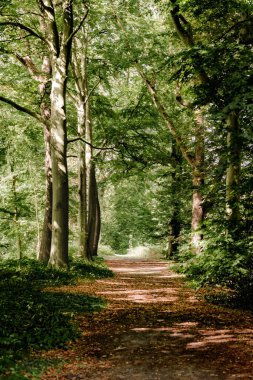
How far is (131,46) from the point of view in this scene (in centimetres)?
1521

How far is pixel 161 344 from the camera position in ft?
18.1

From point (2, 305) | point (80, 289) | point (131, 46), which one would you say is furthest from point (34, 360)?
point (131, 46)

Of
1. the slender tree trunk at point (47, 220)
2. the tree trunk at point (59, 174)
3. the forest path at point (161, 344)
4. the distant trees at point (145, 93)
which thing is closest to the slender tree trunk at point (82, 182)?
the distant trees at point (145, 93)

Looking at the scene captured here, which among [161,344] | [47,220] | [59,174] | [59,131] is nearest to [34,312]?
[161,344]

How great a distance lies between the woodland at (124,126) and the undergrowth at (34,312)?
44 millimetres

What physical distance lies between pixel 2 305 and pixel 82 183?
9.72 meters

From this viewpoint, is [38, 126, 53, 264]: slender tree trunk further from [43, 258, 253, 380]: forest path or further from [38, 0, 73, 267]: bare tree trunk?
[43, 258, 253, 380]: forest path

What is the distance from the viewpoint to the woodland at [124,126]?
7.60m

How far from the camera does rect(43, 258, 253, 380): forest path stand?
14.5 ft

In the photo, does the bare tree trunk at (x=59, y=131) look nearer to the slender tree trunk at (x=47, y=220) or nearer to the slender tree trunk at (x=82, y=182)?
the slender tree trunk at (x=47, y=220)

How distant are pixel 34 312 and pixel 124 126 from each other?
38.5 ft

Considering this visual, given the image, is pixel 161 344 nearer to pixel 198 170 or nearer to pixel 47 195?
pixel 198 170

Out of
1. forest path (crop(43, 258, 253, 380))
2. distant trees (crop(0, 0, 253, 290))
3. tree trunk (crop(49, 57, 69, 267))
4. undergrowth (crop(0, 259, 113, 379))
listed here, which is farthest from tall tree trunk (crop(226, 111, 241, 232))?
tree trunk (crop(49, 57, 69, 267))

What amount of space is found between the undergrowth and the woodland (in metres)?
0.04
